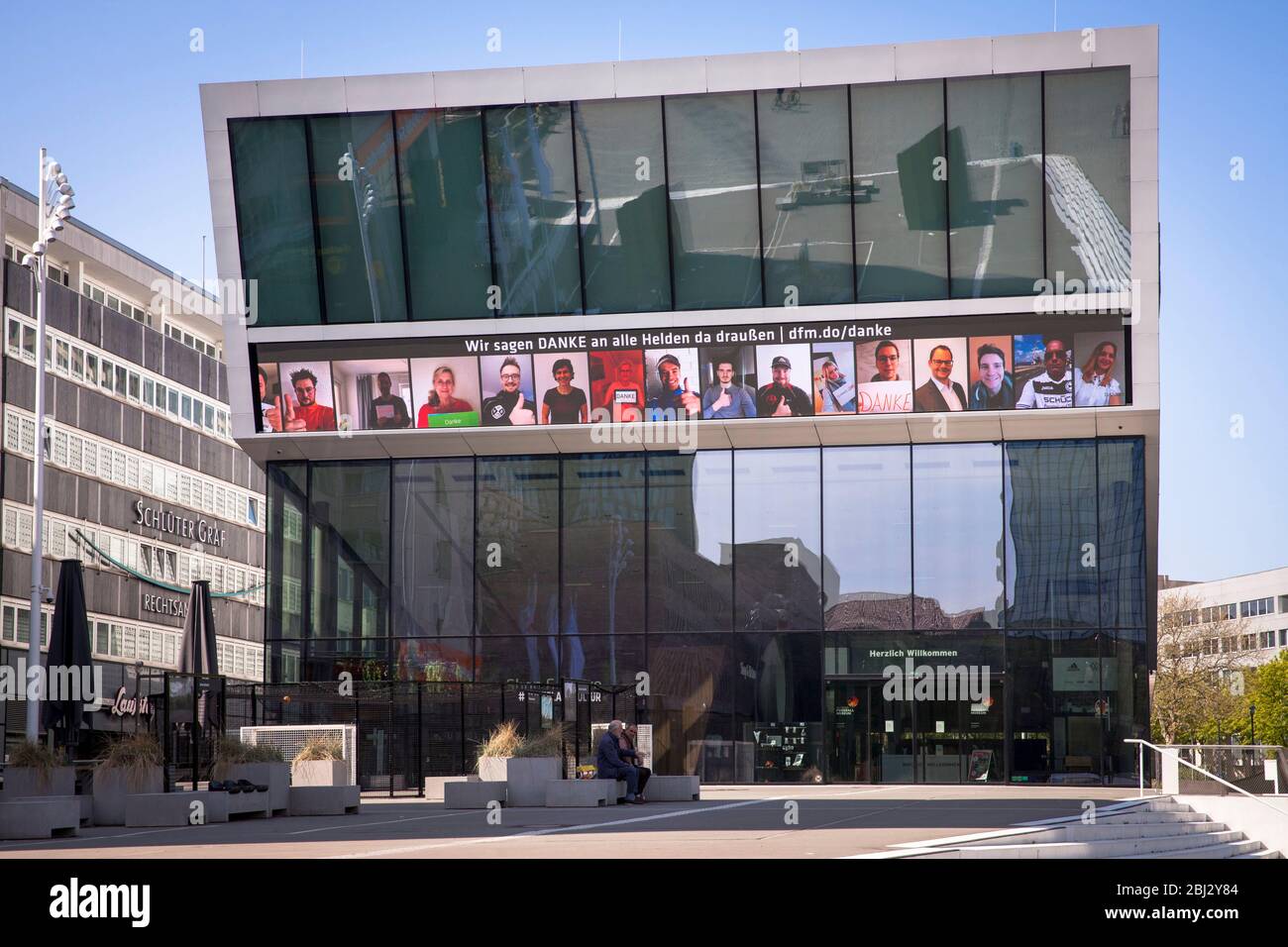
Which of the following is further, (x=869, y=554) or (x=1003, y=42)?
(x=869, y=554)

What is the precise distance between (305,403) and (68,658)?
11733 millimetres

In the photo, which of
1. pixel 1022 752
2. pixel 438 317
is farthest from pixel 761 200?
pixel 1022 752

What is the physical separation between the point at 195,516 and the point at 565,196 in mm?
41111

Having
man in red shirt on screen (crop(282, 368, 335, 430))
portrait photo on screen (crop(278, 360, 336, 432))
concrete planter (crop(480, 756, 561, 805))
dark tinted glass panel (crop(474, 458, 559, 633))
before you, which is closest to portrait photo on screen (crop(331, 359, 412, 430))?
portrait photo on screen (crop(278, 360, 336, 432))

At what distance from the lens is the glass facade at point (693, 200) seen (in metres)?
34.0

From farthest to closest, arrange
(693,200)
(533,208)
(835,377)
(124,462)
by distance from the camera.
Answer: (124,462) → (533,208) → (693,200) → (835,377)

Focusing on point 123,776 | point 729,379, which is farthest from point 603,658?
point 123,776

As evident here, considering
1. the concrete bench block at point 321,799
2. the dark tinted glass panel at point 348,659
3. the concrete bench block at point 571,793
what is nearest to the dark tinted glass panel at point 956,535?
the dark tinted glass panel at point 348,659

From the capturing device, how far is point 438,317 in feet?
119

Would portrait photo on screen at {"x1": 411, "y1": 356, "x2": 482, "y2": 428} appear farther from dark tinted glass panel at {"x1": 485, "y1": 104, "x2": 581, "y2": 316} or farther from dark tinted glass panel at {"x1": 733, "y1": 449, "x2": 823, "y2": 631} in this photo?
dark tinted glass panel at {"x1": 733, "y1": 449, "x2": 823, "y2": 631}

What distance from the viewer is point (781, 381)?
3531 centimetres

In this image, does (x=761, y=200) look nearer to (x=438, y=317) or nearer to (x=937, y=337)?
(x=937, y=337)

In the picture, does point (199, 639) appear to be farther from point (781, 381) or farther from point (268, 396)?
point (781, 381)

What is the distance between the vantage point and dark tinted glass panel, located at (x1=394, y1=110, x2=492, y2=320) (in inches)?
1411
